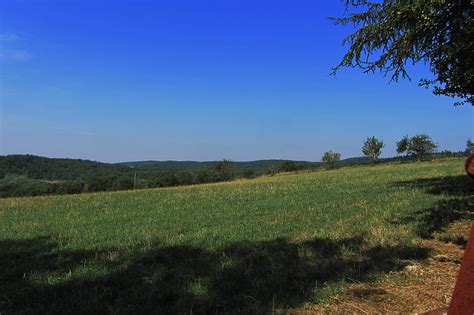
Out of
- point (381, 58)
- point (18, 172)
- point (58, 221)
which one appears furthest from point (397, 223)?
point (18, 172)

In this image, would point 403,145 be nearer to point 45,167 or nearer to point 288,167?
point 288,167

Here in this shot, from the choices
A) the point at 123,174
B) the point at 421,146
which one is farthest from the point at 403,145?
the point at 123,174

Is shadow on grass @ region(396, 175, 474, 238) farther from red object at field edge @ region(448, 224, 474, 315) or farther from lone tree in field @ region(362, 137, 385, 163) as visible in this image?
lone tree in field @ region(362, 137, 385, 163)

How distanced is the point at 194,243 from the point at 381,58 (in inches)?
266

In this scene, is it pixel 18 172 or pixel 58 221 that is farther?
pixel 18 172

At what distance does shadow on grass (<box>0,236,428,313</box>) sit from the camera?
505 centimetres

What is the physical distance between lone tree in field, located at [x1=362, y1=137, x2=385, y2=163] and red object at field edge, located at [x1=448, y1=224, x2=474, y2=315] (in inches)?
3371

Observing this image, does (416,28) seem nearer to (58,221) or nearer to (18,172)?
(58,221)

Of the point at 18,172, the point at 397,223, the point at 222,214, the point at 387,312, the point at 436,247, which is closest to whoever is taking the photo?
the point at 387,312

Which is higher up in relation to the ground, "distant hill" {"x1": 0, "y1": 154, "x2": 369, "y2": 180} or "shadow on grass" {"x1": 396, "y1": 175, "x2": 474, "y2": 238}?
"distant hill" {"x1": 0, "y1": 154, "x2": 369, "y2": 180}

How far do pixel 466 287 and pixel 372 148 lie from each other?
86.3 metres

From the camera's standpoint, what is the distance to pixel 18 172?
96.3 m

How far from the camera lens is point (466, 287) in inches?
70.4

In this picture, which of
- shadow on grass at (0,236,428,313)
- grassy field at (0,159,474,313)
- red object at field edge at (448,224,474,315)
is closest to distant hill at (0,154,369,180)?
grassy field at (0,159,474,313)
